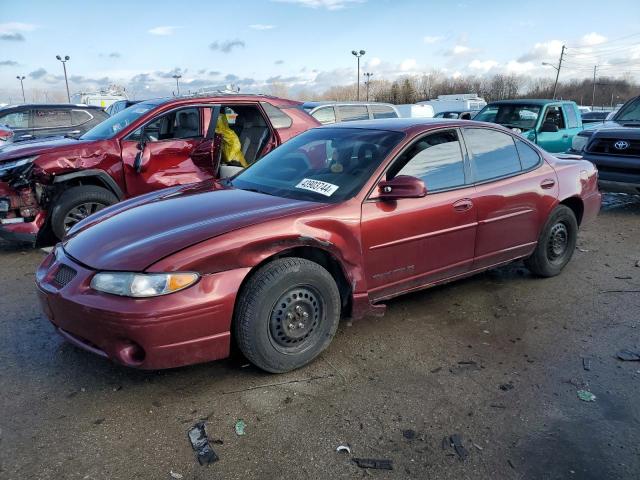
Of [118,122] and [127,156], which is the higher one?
[118,122]

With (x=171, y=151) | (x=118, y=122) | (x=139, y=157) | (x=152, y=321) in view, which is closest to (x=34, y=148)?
(x=118, y=122)

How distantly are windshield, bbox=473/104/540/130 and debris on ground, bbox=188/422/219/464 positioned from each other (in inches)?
356

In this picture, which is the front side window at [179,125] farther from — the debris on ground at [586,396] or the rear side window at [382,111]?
the rear side window at [382,111]

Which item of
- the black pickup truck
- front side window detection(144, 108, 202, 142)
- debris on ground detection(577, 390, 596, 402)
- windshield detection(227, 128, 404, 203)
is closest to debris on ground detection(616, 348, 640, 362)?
debris on ground detection(577, 390, 596, 402)

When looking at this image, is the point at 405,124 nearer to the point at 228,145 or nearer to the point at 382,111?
the point at 228,145

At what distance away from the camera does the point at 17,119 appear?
486 inches

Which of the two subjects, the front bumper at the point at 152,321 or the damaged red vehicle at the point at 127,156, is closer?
the front bumper at the point at 152,321

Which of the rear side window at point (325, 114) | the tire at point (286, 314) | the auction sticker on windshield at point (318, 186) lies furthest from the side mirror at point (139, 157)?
the rear side window at point (325, 114)

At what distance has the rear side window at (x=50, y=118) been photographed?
12297 millimetres

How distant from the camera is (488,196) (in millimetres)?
4109

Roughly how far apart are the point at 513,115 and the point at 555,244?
6.30 metres

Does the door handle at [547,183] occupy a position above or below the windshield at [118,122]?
below

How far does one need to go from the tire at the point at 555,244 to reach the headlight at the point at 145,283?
338 centimetres

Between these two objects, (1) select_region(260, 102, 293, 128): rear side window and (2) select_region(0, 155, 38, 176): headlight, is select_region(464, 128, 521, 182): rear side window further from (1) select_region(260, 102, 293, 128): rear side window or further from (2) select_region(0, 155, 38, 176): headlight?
(2) select_region(0, 155, 38, 176): headlight
